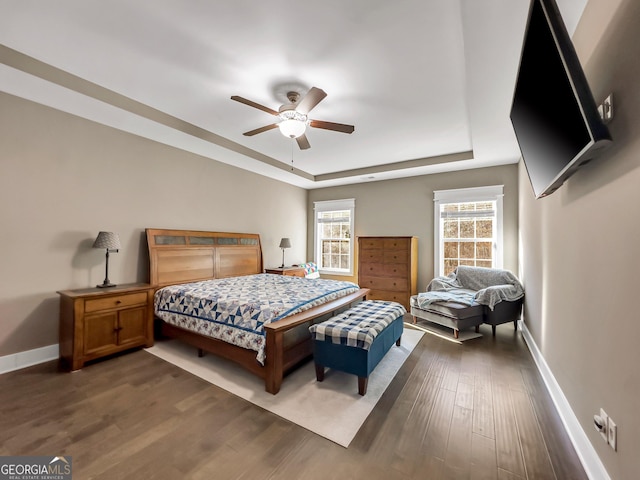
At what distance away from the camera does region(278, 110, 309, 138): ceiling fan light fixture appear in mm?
2689

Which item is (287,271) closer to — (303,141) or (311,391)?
(303,141)

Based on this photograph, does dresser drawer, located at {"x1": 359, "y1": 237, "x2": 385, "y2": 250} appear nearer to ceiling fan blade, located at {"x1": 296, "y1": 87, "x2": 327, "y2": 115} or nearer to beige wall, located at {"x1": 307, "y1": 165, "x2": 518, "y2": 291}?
beige wall, located at {"x1": 307, "y1": 165, "x2": 518, "y2": 291}

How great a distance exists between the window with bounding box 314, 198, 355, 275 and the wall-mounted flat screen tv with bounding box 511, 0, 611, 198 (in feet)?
14.9

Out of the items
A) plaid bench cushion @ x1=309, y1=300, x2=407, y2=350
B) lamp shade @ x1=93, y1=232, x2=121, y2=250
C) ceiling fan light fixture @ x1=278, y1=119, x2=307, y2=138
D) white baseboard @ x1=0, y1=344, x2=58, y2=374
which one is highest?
ceiling fan light fixture @ x1=278, y1=119, x2=307, y2=138

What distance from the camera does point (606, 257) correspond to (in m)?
1.40

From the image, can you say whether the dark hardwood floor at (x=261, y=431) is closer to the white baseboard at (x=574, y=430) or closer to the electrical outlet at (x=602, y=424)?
the white baseboard at (x=574, y=430)

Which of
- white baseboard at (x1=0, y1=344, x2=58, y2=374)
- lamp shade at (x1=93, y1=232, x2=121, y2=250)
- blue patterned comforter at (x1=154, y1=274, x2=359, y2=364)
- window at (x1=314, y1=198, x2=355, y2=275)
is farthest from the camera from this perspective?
window at (x1=314, y1=198, x2=355, y2=275)

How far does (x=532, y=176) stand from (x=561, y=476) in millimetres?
2002

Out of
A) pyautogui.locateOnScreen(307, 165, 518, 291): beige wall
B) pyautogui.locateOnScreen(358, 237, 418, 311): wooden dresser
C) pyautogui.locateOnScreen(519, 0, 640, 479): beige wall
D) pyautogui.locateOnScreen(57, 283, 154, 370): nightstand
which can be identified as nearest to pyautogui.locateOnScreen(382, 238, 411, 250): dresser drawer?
pyautogui.locateOnScreen(358, 237, 418, 311): wooden dresser

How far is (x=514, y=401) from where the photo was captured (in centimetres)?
223

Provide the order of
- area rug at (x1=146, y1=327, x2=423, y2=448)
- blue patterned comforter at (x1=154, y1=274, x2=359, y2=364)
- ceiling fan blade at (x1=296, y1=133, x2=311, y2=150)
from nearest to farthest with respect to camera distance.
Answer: area rug at (x1=146, y1=327, x2=423, y2=448)
blue patterned comforter at (x1=154, y1=274, x2=359, y2=364)
ceiling fan blade at (x1=296, y1=133, x2=311, y2=150)

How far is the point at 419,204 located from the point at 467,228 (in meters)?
0.99

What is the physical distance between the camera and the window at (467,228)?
4.73 m

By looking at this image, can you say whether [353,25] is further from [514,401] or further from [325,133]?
[514,401]
